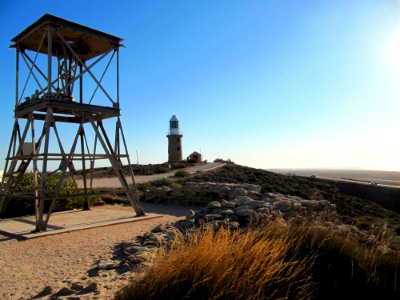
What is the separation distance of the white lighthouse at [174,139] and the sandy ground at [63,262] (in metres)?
40.8

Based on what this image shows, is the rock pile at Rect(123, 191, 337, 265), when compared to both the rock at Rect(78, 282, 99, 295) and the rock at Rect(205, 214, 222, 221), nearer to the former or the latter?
the rock at Rect(205, 214, 222, 221)

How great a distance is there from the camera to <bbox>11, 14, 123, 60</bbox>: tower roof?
33.5ft

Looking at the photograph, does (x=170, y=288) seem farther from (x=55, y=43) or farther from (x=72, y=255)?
(x=55, y=43)

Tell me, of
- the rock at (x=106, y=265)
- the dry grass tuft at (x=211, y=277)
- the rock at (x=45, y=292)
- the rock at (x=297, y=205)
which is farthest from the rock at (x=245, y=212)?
the rock at (x=45, y=292)

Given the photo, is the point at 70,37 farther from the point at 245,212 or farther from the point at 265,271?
the point at 265,271

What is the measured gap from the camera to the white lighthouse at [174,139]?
51094 mm

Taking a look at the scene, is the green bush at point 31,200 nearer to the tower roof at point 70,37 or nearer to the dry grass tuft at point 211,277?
the tower roof at point 70,37

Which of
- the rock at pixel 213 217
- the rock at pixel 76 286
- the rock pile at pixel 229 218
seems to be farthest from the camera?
the rock at pixel 213 217

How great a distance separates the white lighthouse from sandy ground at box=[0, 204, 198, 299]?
134ft

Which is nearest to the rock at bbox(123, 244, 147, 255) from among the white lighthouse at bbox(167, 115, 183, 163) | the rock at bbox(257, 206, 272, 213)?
the rock at bbox(257, 206, 272, 213)

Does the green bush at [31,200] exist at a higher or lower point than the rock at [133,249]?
higher

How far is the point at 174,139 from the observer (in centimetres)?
5153

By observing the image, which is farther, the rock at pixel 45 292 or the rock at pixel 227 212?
the rock at pixel 227 212

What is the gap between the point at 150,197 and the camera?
1658 centimetres
